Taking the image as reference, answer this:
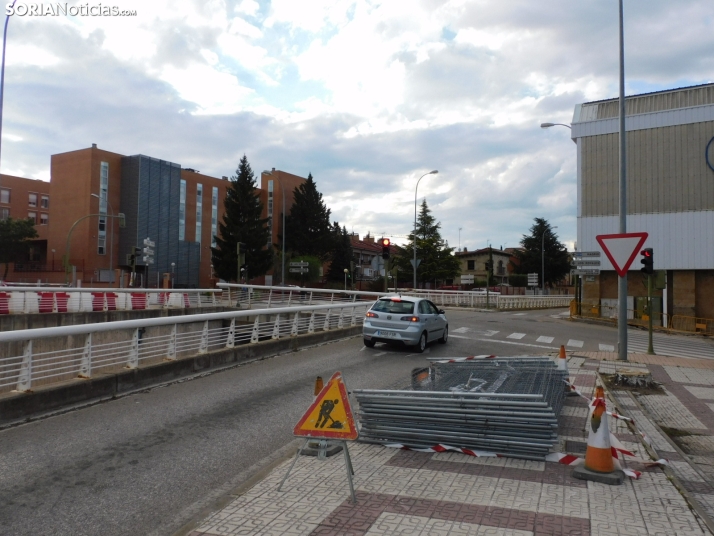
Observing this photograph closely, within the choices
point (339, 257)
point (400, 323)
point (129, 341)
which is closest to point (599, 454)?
point (129, 341)

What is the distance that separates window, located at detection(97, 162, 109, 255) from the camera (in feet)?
194

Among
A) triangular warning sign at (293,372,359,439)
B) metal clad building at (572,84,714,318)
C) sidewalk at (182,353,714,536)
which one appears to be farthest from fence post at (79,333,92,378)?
metal clad building at (572,84,714,318)

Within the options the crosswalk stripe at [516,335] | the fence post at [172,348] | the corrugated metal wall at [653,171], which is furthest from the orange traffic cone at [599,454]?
the corrugated metal wall at [653,171]

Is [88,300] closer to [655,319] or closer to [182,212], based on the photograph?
[655,319]

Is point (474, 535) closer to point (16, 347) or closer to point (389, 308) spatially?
point (389, 308)

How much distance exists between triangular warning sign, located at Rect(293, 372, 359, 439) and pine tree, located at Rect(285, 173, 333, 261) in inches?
2913

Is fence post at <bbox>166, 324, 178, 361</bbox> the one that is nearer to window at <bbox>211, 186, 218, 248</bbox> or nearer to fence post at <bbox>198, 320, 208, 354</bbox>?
fence post at <bbox>198, 320, 208, 354</bbox>

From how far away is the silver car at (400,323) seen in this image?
15.8 meters

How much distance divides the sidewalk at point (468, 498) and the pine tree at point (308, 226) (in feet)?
238

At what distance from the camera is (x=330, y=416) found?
500 cm

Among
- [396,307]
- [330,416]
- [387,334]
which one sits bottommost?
[387,334]

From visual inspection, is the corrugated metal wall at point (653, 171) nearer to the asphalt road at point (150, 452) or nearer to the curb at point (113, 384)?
the curb at point (113, 384)

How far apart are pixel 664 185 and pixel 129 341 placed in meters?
32.6

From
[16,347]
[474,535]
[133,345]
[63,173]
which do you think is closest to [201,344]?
[133,345]
